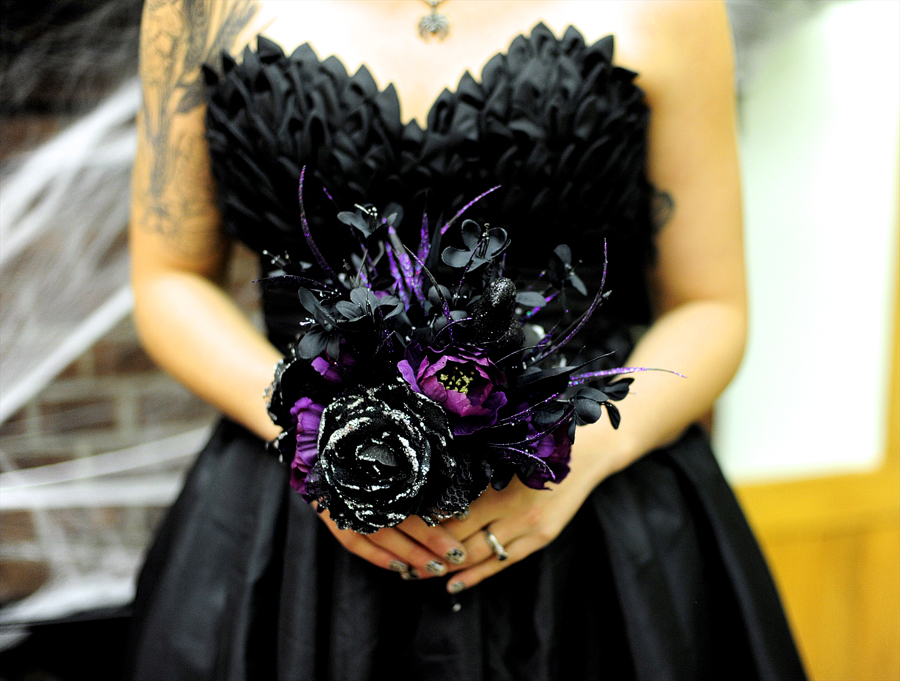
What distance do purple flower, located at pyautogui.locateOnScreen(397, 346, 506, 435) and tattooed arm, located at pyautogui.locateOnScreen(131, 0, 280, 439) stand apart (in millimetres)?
316

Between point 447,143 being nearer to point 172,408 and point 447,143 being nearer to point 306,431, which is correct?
point 306,431

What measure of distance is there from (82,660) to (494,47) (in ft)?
3.97

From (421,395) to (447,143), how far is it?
351 mm

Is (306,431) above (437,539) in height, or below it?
above

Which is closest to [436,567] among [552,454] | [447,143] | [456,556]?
[456,556]

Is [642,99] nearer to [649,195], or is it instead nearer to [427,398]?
[649,195]

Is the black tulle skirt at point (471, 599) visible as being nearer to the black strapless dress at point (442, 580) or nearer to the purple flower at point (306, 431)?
the black strapless dress at point (442, 580)

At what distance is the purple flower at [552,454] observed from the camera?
0.51 m

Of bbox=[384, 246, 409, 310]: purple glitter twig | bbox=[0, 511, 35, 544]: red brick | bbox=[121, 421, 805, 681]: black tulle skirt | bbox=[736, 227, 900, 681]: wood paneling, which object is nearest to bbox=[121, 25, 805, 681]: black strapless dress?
bbox=[121, 421, 805, 681]: black tulle skirt

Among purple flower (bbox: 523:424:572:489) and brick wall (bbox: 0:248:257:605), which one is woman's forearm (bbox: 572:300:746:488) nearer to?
purple flower (bbox: 523:424:572:489)

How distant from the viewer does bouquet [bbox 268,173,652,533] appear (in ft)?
1.51

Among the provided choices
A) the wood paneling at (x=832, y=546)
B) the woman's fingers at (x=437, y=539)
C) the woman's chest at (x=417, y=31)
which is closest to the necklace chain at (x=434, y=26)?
the woman's chest at (x=417, y=31)

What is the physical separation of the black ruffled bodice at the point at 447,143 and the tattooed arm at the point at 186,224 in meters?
0.06

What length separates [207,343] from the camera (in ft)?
2.52
